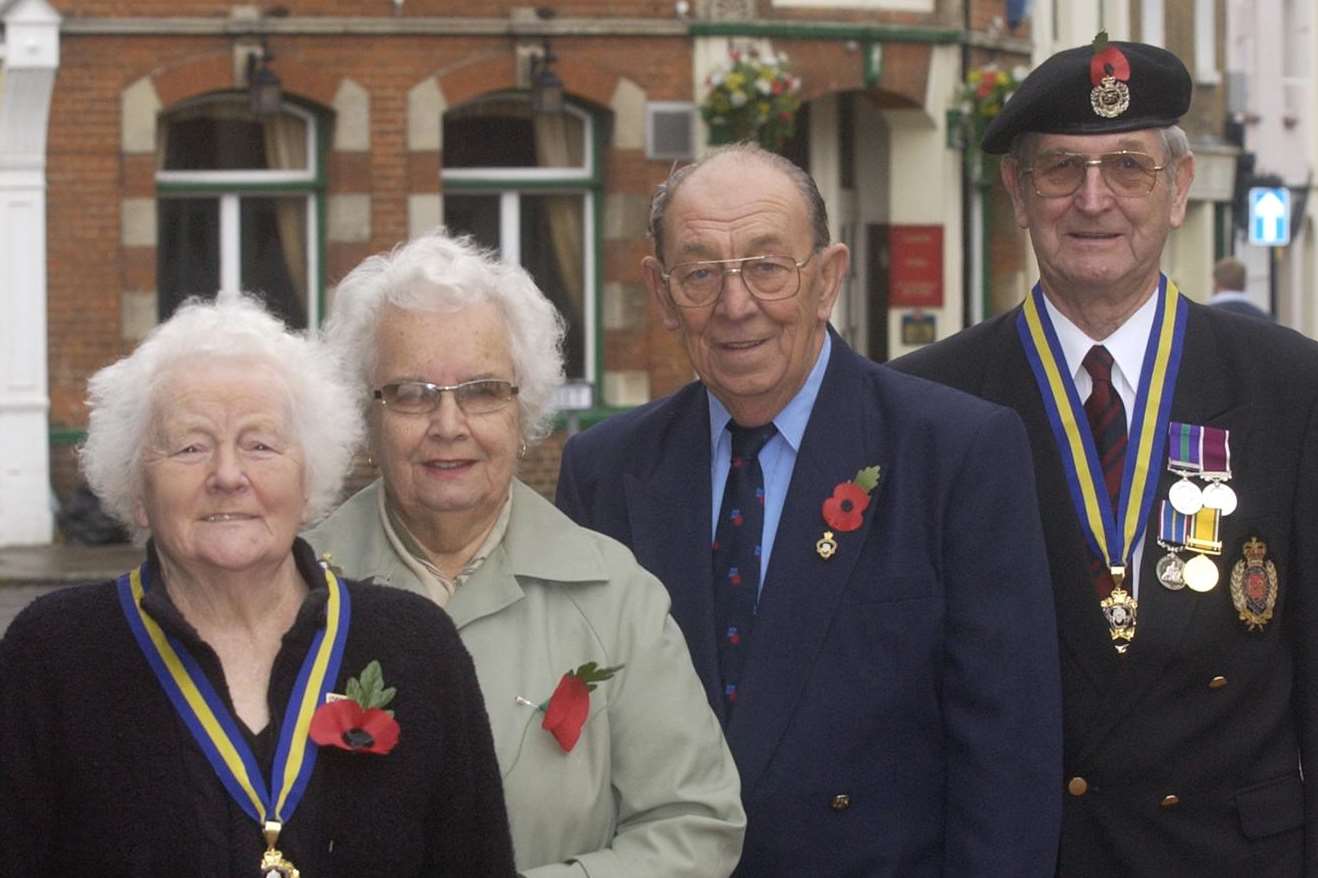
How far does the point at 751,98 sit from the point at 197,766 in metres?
17.3

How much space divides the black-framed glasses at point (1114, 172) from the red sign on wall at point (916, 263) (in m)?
18.1

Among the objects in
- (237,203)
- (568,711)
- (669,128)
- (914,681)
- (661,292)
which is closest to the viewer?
(568,711)

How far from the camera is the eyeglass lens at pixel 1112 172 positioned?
15.5 ft

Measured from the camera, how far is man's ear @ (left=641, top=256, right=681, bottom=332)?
14.7ft

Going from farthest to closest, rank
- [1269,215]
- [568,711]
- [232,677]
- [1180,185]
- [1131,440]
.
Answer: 1. [1269,215]
2. [1180,185]
3. [1131,440]
4. [568,711]
5. [232,677]

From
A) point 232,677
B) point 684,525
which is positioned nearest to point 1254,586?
point 684,525

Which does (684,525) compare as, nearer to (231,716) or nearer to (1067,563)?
(1067,563)

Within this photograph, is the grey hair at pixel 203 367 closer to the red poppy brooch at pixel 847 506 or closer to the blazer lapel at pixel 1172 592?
the red poppy brooch at pixel 847 506

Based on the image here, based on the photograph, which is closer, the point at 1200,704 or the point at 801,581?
the point at 801,581

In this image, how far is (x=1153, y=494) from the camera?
15.3 ft

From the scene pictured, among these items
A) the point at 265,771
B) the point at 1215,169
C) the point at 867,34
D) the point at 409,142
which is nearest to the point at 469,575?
the point at 265,771

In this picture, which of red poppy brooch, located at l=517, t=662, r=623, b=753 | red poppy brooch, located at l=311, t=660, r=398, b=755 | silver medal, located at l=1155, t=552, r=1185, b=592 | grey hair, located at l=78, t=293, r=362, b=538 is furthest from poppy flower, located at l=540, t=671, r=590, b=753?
silver medal, located at l=1155, t=552, r=1185, b=592

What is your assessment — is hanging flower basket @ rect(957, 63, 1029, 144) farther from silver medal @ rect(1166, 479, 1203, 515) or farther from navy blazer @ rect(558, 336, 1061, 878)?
navy blazer @ rect(558, 336, 1061, 878)

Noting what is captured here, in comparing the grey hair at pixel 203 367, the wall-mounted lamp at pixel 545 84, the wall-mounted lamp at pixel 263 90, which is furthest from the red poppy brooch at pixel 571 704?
the wall-mounted lamp at pixel 545 84
